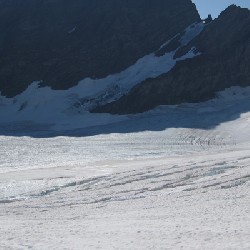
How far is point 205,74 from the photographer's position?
3088 inches

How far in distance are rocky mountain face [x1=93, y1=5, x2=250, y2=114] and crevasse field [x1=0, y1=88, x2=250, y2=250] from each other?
56.9ft

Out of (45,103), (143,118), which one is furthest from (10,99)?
(143,118)

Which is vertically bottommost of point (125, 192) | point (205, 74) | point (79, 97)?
point (125, 192)

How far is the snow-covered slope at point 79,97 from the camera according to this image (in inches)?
3034

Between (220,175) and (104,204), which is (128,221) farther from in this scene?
(220,175)

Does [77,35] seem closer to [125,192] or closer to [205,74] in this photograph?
[205,74]

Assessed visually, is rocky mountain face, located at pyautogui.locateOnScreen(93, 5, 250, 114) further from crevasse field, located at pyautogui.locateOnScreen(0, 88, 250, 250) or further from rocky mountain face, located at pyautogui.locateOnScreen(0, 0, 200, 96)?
crevasse field, located at pyautogui.locateOnScreen(0, 88, 250, 250)

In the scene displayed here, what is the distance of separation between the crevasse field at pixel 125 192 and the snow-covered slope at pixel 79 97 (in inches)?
733

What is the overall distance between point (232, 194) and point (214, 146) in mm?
28910

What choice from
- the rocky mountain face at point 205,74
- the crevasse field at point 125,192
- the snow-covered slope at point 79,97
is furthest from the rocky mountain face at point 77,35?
the crevasse field at point 125,192

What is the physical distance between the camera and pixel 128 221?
1658cm

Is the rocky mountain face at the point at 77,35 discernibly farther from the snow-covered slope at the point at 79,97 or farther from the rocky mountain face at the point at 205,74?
the rocky mountain face at the point at 205,74

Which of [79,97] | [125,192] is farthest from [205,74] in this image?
[125,192]

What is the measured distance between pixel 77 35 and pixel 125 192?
75.3 meters
